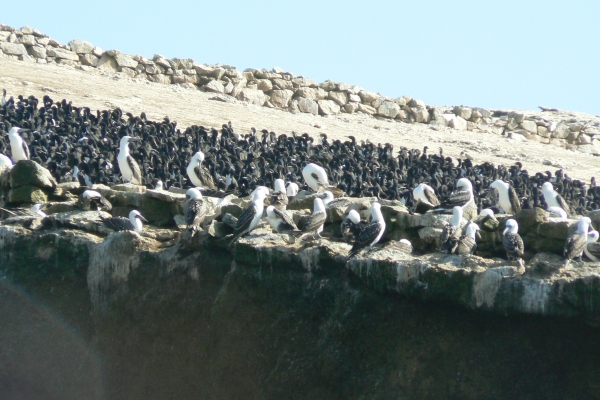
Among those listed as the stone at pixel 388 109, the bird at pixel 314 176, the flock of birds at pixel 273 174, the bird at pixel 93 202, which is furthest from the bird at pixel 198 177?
the stone at pixel 388 109

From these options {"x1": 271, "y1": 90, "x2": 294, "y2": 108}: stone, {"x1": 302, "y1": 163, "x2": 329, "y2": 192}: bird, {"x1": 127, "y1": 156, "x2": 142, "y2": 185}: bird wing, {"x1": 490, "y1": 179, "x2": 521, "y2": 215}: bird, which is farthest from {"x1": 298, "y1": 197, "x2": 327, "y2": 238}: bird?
{"x1": 271, "y1": 90, "x2": 294, "y2": 108}: stone

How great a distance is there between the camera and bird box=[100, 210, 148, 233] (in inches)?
574

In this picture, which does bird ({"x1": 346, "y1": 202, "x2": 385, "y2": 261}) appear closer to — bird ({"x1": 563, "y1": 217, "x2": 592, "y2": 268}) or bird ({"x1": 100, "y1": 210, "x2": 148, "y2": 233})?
bird ({"x1": 563, "y1": 217, "x2": 592, "y2": 268})

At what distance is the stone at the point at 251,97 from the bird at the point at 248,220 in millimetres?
20438

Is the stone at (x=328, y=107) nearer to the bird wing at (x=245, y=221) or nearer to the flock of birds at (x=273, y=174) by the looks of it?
the flock of birds at (x=273, y=174)

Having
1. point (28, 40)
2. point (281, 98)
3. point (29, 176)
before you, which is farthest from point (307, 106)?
point (29, 176)

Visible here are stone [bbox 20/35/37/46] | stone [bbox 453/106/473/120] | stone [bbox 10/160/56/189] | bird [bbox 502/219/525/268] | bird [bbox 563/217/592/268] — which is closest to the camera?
bird [bbox 563/217/592/268]

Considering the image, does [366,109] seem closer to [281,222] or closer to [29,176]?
[29,176]

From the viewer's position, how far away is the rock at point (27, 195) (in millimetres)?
16234

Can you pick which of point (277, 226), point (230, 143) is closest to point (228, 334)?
point (277, 226)

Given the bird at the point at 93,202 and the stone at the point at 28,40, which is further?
the stone at the point at 28,40

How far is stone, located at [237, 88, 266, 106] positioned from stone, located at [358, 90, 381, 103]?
3728 millimetres

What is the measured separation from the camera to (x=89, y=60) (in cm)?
3444

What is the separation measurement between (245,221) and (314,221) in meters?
0.89
